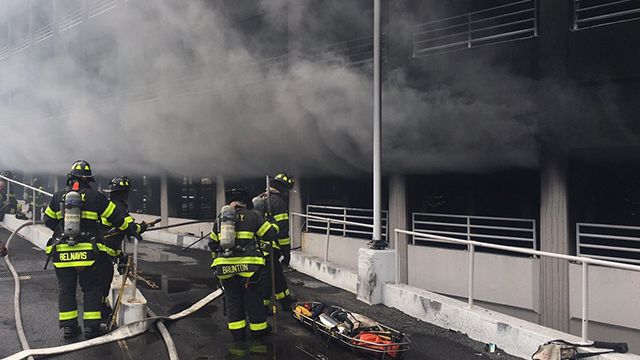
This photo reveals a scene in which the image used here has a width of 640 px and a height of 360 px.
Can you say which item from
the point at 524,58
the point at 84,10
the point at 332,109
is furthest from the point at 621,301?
the point at 84,10

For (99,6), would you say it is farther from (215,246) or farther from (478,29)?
(215,246)

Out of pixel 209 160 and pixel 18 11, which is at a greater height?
pixel 18 11

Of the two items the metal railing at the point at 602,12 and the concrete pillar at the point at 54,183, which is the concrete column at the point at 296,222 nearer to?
the metal railing at the point at 602,12

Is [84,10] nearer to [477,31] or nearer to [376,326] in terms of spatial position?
[477,31]

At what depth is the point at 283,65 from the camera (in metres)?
8.79

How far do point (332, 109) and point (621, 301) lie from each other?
4.87 metres

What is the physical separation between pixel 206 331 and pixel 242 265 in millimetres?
815

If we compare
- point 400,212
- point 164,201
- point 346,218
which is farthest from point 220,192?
point 400,212

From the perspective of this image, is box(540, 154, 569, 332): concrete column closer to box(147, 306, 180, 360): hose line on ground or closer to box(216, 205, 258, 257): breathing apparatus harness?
box(216, 205, 258, 257): breathing apparatus harness

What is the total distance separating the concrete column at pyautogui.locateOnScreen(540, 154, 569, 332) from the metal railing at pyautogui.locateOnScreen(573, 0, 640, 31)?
1829mm

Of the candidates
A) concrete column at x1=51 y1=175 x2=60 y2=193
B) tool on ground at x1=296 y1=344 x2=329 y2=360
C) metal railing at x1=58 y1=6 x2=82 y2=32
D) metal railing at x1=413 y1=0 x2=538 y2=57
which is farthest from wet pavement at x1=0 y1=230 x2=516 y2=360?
concrete column at x1=51 y1=175 x2=60 y2=193

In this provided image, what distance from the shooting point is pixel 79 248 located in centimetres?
411

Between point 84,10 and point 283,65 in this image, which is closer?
point 283,65

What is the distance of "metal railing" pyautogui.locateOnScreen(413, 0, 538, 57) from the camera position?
6945 mm
